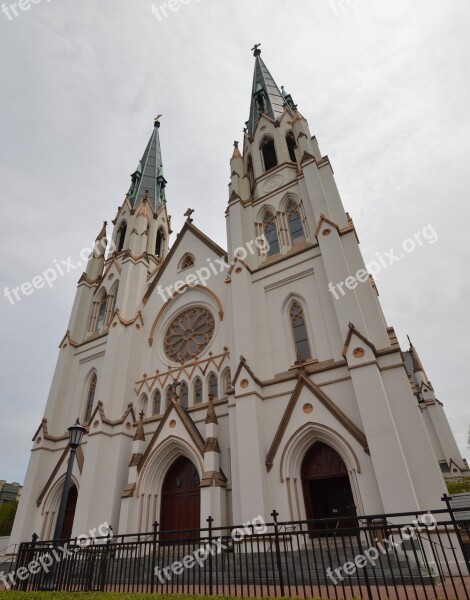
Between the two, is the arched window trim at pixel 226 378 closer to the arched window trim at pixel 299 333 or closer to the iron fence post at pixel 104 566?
the arched window trim at pixel 299 333

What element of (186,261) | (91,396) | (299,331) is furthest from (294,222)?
(91,396)

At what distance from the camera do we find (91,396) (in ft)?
65.5

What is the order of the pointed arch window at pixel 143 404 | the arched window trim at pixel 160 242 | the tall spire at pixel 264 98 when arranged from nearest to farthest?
1. the pointed arch window at pixel 143 404
2. the tall spire at pixel 264 98
3. the arched window trim at pixel 160 242

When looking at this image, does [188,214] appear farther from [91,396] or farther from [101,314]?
[91,396]

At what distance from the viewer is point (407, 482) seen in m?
9.33

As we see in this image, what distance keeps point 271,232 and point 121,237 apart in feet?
44.4

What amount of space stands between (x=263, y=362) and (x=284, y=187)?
903 centimetres

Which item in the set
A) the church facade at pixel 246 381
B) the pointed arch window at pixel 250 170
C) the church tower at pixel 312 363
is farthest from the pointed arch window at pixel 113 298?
the pointed arch window at pixel 250 170

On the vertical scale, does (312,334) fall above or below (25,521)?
above

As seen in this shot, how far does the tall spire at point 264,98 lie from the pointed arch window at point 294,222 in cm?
843

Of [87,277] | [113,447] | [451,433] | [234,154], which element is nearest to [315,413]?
[113,447]

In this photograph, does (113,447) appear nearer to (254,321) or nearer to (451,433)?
(254,321)

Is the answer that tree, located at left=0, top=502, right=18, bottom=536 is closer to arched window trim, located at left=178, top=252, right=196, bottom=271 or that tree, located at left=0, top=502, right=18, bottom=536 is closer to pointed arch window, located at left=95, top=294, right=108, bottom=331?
pointed arch window, located at left=95, top=294, right=108, bottom=331

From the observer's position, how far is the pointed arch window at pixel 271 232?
17.5 m
